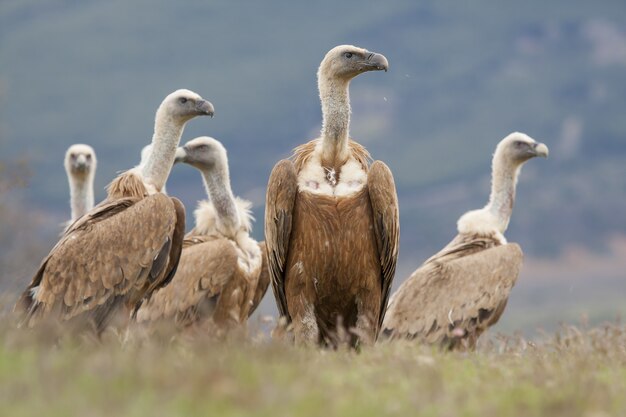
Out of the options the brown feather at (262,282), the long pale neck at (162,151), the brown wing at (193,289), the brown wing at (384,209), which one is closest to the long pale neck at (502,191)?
the brown feather at (262,282)

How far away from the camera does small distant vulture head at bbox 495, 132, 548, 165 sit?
14.4 metres

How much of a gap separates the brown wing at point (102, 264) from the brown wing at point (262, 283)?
10.8ft

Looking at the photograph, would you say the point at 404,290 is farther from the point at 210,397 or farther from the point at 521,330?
the point at 210,397

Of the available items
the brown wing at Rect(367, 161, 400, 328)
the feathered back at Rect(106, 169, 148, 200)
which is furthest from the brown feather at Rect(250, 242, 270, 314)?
the brown wing at Rect(367, 161, 400, 328)

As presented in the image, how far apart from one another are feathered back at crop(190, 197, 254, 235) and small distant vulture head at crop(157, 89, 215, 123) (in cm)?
190

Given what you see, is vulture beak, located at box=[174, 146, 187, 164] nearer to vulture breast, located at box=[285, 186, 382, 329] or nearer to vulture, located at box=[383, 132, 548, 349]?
vulture, located at box=[383, 132, 548, 349]

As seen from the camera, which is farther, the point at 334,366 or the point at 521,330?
the point at 521,330

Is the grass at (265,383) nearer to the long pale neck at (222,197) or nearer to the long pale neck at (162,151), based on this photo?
the long pale neck at (162,151)

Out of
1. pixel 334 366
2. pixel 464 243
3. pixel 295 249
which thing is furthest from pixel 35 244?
pixel 334 366

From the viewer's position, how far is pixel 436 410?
15.5ft

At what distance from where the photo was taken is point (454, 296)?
39.1 ft

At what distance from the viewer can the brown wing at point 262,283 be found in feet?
41.8

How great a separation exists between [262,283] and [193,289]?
3.21 ft

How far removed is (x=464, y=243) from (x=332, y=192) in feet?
13.5
